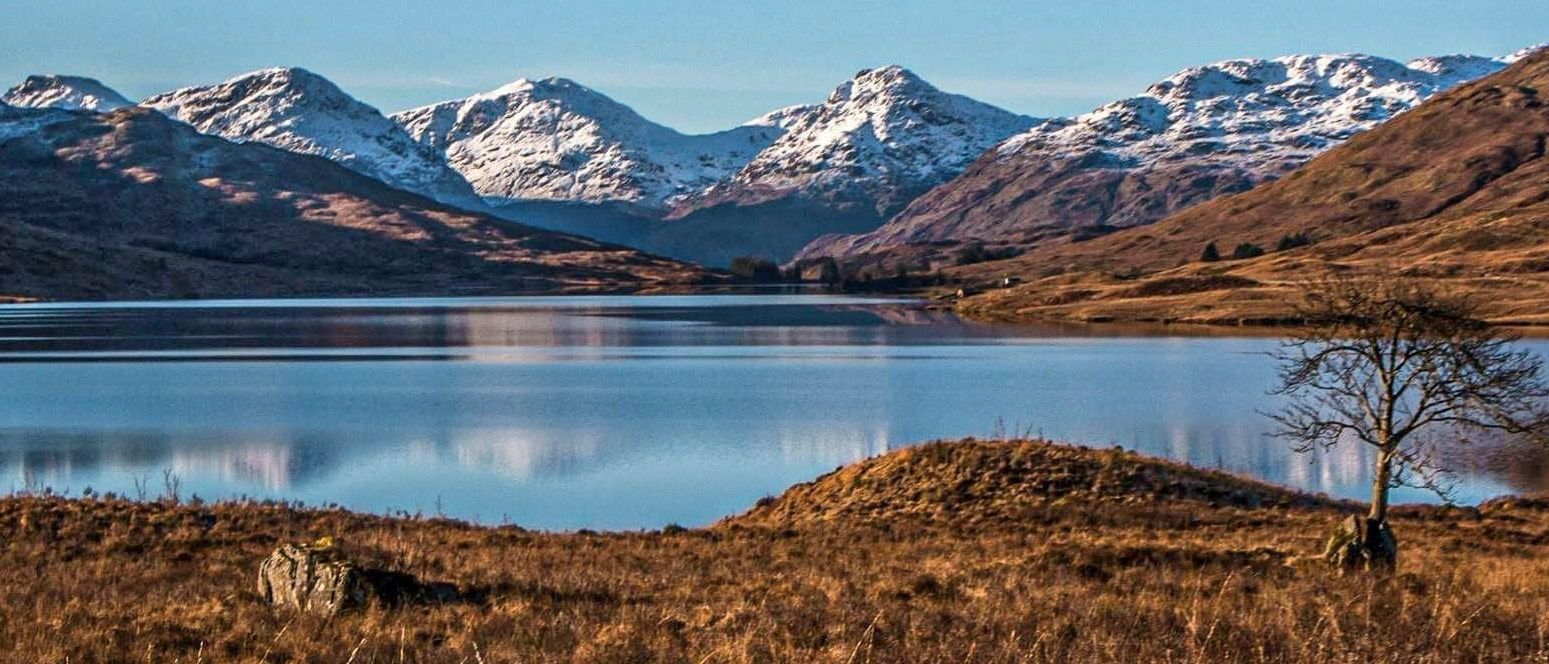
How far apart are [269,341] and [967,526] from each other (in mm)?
122734

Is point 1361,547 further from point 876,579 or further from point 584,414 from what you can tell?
point 584,414

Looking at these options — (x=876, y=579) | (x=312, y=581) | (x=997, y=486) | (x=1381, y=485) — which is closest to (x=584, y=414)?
(x=997, y=486)

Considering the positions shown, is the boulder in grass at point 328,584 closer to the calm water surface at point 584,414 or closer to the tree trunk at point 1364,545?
the tree trunk at point 1364,545

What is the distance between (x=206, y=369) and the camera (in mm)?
108188

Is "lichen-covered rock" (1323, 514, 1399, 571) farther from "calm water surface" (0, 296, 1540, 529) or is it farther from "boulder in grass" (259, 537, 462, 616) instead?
"calm water surface" (0, 296, 1540, 529)

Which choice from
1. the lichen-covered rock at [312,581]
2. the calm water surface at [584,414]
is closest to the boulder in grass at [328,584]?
the lichen-covered rock at [312,581]

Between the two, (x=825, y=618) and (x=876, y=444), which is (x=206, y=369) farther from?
(x=825, y=618)

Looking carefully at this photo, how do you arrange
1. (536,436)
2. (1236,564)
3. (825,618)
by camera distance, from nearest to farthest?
(825,618), (1236,564), (536,436)

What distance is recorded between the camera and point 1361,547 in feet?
87.4

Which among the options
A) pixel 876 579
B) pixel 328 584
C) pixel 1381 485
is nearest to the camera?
pixel 328 584

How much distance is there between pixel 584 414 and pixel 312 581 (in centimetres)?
5695

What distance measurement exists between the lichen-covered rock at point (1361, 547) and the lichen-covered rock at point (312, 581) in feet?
53.0

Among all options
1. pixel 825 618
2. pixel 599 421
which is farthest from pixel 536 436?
pixel 825 618

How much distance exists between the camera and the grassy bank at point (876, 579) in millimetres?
17031
